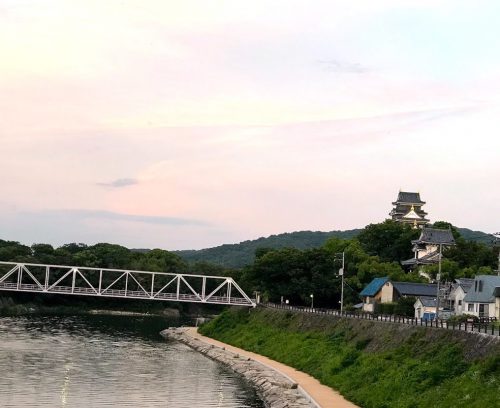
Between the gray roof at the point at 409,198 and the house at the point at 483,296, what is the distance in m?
89.6

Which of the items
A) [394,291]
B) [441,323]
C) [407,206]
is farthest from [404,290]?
[407,206]

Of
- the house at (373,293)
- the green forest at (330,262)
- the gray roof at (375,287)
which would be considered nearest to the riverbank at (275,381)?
the green forest at (330,262)

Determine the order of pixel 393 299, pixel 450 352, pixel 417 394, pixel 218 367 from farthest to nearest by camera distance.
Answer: pixel 393 299 < pixel 218 367 < pixel 450 352 < pixel 417 394

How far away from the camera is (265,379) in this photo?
5209 cm

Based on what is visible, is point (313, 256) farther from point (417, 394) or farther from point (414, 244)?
point (417, 394)

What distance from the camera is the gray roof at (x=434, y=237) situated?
124 m

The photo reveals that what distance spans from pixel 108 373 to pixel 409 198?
123 meters

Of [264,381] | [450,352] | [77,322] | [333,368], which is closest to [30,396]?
[264,381]

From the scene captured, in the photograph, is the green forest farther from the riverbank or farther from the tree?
the riverbank

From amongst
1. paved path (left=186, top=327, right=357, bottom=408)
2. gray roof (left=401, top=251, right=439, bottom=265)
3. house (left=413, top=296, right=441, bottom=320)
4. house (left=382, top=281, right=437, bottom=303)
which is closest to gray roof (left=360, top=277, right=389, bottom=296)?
house (left=382, top=281, right=437, bottom=303)

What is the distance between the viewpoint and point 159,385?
50.6 m

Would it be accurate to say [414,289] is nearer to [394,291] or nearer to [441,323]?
[394,291]

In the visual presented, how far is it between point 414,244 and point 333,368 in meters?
78.5

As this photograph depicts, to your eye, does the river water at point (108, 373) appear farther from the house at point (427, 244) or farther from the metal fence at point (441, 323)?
the house at point (427, 244)
